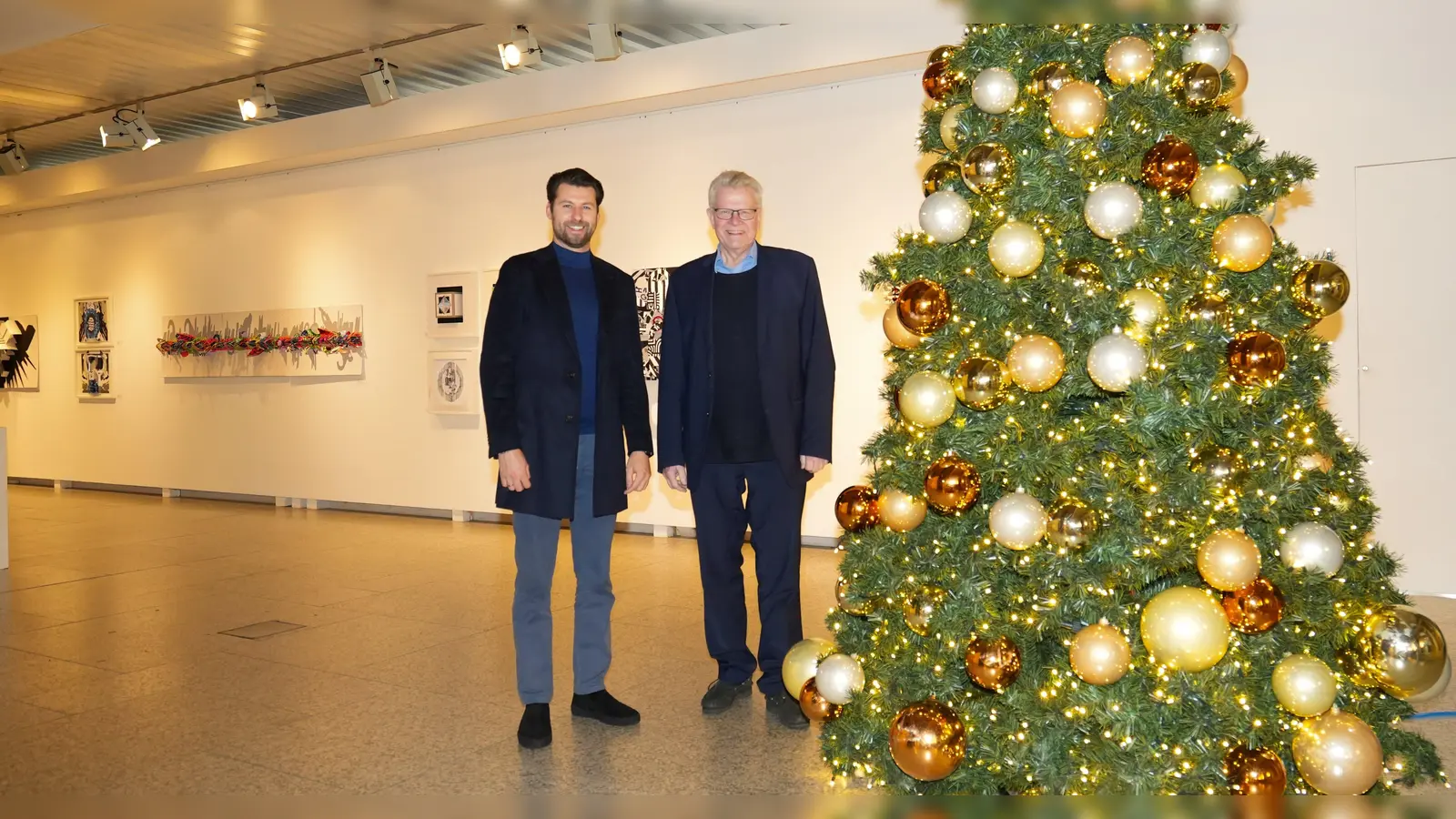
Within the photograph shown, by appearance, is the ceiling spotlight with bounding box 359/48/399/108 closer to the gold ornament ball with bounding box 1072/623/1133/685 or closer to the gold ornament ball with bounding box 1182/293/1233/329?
the gold ornament ball with bounding box 1182/293/1233/329

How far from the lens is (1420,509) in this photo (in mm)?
5699

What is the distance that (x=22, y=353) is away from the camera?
13.0m

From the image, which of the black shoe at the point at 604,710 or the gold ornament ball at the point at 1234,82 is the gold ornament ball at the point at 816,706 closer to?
the black shoe at the point at 604,710

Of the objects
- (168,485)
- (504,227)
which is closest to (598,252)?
(504,227)

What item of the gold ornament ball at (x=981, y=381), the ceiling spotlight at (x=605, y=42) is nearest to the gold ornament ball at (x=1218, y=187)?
the gold ornament ball at (x=981, y=381)

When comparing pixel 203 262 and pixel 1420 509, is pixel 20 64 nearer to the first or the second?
pixel 203 262

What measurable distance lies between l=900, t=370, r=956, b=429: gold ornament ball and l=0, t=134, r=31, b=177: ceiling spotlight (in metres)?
12.8

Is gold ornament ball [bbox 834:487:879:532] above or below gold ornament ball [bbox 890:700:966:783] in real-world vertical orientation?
above

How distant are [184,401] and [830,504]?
7.93 metres

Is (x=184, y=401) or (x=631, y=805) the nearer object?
(x=631, y=805)

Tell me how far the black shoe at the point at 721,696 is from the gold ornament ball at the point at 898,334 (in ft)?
5.15

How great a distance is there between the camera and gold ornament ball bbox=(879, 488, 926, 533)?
2441 mm

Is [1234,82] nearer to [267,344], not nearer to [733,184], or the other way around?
[733,184]

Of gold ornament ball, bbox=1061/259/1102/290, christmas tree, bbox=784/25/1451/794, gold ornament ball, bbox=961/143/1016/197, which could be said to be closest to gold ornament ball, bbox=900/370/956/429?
christmas tree, bbox=784/25/1451/794
